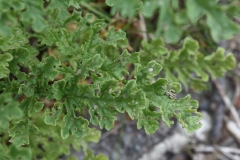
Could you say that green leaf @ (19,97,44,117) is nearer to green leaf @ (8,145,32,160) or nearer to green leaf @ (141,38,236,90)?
green leaf @ (8,145,32,160)

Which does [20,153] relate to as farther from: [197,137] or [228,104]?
[228,104]

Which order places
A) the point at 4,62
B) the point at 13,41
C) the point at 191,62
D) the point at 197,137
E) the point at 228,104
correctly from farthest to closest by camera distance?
the point at 228,104, the point at 197,137, the point at 191,62, the point at 13,41, the point at 4,62

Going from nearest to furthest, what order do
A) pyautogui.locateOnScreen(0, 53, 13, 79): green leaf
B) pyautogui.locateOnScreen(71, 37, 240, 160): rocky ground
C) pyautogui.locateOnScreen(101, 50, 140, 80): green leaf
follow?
pyautogui.locateOnScreen(0, 53, 13, 79): green leaf → pyautogui.locateOnScreen(101, 50, 140, 80): green leaf → pyautogui.locateOnScreen(71, 37, 240, 160): rocky ground

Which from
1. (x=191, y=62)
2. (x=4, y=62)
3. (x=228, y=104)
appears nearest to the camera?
(x=4, y=62)

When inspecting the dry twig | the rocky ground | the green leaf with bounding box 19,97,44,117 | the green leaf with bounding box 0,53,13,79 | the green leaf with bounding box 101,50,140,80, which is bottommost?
the rocky ground

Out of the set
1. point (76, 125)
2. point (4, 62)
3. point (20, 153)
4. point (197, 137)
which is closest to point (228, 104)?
point (197, 137)

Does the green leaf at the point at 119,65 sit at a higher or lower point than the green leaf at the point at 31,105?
higher

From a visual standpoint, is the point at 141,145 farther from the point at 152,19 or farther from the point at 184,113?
the point at 184,113

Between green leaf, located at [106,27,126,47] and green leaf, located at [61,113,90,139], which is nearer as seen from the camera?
green leaf, located at [61,113,90,139]

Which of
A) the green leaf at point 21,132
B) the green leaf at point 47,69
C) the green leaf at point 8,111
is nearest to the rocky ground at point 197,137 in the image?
the green leaf at point 21,132

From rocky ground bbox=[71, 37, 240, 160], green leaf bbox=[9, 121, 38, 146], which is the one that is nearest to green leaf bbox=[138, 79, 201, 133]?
green leaf bbox=[9, 121, 38, 146]

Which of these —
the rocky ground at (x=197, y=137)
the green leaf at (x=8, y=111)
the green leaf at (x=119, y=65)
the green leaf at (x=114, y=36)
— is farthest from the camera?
the rocky ground at (x=197, y=137)

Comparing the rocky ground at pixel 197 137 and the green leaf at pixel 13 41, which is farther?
the rocky ground at pixel 197 137

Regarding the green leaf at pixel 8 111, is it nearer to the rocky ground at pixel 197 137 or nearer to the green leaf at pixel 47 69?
the green leaf at pixel 47 69
